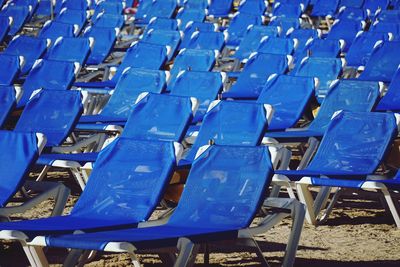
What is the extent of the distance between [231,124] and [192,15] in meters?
9.00

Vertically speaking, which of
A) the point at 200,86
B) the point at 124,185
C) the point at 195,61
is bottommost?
the point at 195,61

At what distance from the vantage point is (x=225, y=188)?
5.66 meters

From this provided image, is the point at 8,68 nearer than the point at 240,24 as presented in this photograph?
Yes

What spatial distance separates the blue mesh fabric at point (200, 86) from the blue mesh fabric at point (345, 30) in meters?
5.20

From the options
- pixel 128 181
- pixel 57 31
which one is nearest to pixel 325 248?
pixel 128 181

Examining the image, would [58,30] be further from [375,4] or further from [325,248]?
[325,248]

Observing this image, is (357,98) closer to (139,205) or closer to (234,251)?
(234,251)

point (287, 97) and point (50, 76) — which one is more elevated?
point (287, 97)

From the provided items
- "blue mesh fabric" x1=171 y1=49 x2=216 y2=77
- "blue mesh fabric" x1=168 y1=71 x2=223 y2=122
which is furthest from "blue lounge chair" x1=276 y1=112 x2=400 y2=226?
"blue mesh fabric" x1=171 y1=49 x2=216 y2=77

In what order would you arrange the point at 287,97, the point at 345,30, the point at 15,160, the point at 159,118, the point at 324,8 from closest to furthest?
the point at 15,160 < the point at 159,118 < the point at 287,97 < the point at 345,30 < the point at 324,8

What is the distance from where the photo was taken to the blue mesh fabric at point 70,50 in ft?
39.8

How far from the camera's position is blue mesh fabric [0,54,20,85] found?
10422mm

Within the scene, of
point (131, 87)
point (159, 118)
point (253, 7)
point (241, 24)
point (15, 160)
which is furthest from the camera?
point (253, 7)

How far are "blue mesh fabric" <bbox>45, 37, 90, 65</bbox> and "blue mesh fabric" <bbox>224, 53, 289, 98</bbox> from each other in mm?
1954
